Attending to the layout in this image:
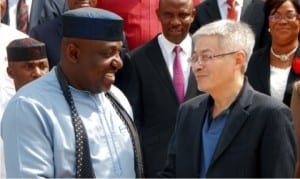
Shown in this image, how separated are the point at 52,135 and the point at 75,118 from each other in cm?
15

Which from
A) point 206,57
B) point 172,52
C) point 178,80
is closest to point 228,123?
point 206,57

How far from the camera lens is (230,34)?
3871mm

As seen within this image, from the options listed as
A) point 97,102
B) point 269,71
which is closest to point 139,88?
point 269,71

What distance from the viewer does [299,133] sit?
461 cm

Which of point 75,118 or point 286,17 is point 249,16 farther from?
point 75,118

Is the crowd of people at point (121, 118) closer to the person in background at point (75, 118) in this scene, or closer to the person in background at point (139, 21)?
the person in background at point (75, 118)

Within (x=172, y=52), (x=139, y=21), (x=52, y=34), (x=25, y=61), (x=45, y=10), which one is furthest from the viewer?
(x=45, y=10)

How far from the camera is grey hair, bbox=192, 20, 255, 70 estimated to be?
3863mm

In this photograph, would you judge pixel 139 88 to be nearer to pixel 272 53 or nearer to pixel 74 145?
pixel 272 53

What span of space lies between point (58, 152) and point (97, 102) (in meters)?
0.39

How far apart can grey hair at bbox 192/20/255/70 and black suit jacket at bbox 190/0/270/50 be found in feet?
7.41

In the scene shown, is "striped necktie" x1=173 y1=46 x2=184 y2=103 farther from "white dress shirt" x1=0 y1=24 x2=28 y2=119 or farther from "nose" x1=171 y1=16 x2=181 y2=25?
"white dress shirt" x1=0 y1=24 x2=28 y2=119

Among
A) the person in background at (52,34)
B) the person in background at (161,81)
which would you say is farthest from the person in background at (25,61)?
the person in background at (161,81)

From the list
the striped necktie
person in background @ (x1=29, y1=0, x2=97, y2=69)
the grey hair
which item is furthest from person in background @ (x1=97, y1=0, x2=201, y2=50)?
A: the grey hair
